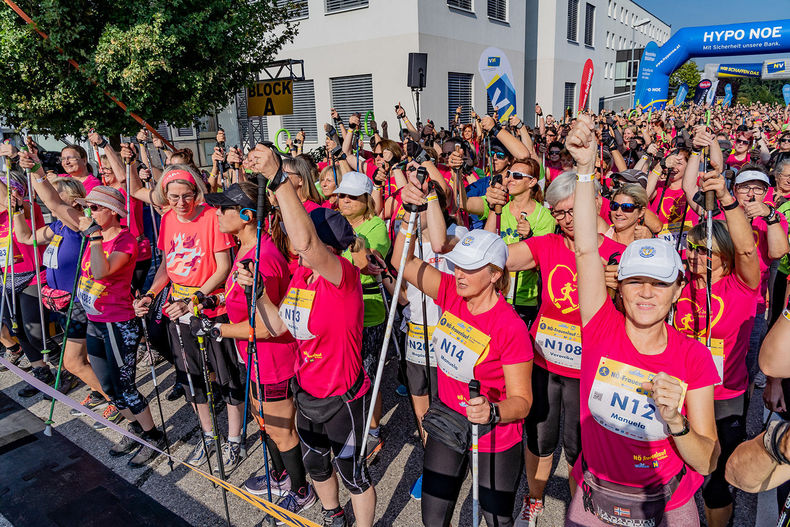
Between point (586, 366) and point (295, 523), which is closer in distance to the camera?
point (586, 366)

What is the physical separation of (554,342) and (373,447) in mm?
1848

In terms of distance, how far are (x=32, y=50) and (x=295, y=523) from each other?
32.6 ft

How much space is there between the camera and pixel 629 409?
6.57 ft

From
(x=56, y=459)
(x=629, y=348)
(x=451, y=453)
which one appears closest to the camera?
(x=629, y=348)

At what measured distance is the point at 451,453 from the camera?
98.5 inches

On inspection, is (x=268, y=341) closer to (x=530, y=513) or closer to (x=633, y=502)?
(x=530, y=513)

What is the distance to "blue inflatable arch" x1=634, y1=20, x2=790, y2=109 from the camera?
65.2ft

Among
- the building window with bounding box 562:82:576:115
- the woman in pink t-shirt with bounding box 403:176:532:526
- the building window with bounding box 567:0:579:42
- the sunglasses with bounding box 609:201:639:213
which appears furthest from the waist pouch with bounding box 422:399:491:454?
the building window with bounding box 567:0:579:42

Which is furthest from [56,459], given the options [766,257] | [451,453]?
[766,257]

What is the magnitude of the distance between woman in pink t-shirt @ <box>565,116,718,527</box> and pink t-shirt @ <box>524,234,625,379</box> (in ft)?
2.10

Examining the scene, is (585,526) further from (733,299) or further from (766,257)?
(766,257)

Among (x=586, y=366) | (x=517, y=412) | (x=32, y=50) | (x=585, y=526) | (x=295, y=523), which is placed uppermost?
(x=32, y=50)

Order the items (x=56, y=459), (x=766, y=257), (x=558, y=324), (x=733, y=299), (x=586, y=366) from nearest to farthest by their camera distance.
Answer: (x=586, y=366)
(x=733, y=299)
(x=558, y=324)
(x=766, y=257)
(x=56, y=459)

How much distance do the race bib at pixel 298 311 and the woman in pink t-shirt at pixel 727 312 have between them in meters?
2.13
